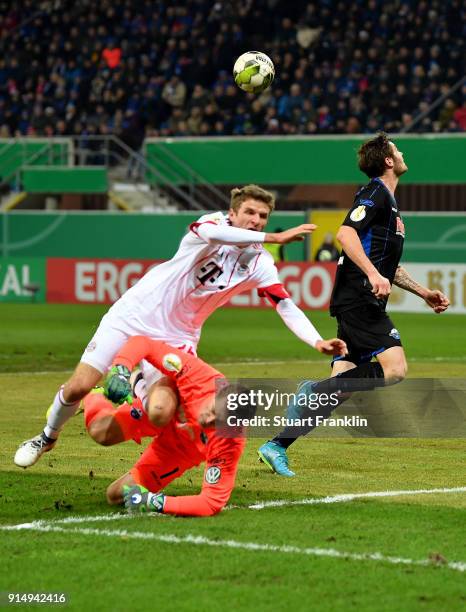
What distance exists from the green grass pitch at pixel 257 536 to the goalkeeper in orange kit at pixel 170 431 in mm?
142

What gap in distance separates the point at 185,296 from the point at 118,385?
0.93 meters

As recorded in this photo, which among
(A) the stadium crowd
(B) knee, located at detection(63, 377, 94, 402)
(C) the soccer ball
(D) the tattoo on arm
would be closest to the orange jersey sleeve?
(B) knee, located at detection(63, 377, 94, 402)

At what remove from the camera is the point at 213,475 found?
23.3ft

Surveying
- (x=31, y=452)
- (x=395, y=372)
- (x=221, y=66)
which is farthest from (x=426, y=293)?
(x=221, y=66)

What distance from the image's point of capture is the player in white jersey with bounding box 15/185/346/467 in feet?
24.5

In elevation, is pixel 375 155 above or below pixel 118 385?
above

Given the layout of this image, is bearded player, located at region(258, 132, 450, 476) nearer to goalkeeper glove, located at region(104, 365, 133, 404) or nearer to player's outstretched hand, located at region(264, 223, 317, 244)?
player's outstretched hand, located at region(264, 223, 317, 244)

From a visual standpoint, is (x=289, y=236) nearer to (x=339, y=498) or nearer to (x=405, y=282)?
(x=339, y=498)

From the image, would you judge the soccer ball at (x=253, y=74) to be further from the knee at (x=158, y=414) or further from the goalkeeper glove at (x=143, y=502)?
the goalkeeper glove at (x=143, y=502)

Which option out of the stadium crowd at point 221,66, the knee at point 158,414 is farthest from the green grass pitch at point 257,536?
the stadium crowd at point 221,66

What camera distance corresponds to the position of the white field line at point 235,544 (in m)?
5.91

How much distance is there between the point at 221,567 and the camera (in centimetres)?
582

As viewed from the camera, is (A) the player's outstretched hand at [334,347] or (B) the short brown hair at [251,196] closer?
(A) the player's outstretched hand at [334,347]

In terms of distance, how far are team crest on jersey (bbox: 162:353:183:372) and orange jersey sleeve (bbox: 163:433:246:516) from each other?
17.0 inches
